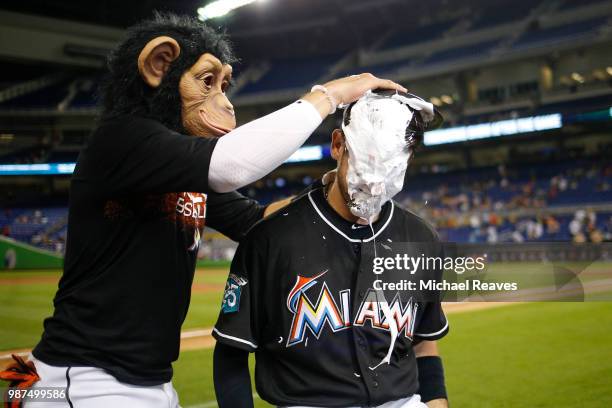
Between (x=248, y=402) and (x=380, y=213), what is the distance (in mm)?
828

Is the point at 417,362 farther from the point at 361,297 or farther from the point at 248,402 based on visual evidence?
the point at 248,402

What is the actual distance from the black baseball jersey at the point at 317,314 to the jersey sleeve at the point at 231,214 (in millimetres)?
407

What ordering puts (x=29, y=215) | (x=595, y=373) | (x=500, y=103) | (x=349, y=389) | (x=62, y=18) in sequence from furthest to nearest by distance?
(x=62, y=18) → (x=500, y=103) → (x=29, y=215) → (x=595, y=373) → (x=349, y=389)

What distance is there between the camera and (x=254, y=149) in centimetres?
154

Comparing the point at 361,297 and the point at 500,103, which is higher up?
the point at 500,103

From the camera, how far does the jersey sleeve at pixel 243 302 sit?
73.8 inches

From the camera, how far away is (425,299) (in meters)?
2.11

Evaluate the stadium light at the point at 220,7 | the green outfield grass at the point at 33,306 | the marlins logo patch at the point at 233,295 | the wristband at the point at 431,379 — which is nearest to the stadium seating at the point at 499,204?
the green outfield grass at the point at 33,306

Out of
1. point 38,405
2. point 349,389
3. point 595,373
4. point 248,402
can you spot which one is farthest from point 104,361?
point 595,373

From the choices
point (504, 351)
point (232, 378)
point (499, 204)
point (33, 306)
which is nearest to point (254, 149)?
point (232, 378)

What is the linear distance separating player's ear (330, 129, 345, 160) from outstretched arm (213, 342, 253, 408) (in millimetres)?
781

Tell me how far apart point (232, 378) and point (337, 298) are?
455 mm

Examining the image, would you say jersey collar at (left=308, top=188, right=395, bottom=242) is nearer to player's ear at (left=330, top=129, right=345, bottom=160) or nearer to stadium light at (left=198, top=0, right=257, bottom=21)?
player's ear at (left=330, top=129, right=345, bottom=160)

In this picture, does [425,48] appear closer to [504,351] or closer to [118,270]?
[504,351]
